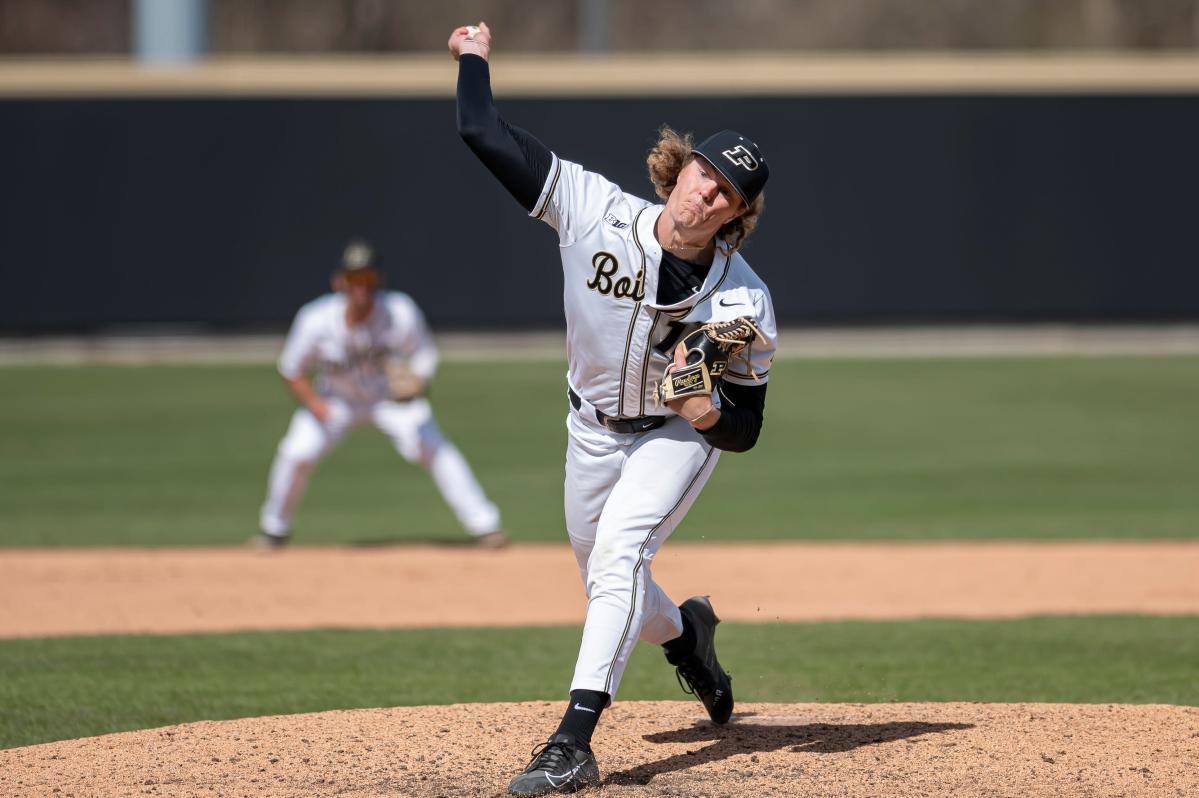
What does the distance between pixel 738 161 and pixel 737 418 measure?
0.80 m

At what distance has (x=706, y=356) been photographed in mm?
4691

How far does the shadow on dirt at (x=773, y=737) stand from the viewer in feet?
17.2

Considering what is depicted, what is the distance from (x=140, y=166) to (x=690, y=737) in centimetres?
1851

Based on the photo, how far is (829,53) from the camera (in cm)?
4703

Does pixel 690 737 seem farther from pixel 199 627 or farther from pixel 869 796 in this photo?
pixel 199 627

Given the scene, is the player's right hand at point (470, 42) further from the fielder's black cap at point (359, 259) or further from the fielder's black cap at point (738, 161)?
the fielder's black cap at point (359, 259)

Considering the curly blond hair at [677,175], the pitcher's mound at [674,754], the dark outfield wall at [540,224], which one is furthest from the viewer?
the dark outfield wall at [540,224]

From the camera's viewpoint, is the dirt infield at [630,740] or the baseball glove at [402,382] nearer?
the dirt infield at [630,740]

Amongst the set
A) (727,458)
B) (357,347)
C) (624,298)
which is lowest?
(727,458)

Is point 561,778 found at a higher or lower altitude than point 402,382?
lower

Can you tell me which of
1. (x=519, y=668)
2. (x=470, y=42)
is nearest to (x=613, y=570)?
(x=470, y=42)

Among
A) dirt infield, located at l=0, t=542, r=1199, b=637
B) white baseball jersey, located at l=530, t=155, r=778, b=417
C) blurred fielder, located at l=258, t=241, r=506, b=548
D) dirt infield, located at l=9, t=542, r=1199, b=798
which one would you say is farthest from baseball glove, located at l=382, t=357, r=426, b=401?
white baseball jersey, located at l=530, t=155, r=778, b=417

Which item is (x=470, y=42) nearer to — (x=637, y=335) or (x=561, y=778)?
(x=637, y=335)

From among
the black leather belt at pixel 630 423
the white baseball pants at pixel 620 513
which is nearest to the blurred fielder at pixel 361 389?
the white baseball pants at pixel 620 513
